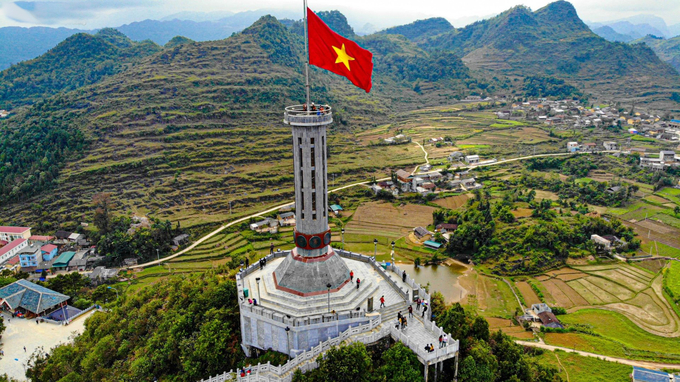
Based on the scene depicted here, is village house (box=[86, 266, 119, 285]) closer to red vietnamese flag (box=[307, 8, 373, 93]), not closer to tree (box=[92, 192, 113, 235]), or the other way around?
tree (box=[92, 192, 113, 235])

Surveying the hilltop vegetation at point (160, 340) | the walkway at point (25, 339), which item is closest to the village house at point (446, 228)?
the hilltop vegetation at point (160, 340)

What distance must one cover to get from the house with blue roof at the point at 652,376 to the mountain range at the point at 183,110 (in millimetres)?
61179

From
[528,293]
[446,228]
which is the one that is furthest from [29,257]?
[528,293]

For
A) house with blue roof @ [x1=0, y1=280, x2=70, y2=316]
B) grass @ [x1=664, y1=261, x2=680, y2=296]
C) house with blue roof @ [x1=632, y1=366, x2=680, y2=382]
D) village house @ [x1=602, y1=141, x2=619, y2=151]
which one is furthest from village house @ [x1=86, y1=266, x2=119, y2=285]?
village house @ [x1=602, y1=141, x2=619, y2=151]

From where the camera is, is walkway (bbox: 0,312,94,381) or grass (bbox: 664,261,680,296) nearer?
walkway (bbox: 0,312,94,381)

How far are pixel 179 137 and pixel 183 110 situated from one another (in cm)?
1321

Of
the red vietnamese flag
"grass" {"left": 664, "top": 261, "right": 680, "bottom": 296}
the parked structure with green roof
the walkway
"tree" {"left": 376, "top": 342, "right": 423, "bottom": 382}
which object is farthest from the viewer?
the parked structure with green roof

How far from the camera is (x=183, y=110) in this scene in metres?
108

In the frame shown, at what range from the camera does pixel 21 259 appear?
201 ft

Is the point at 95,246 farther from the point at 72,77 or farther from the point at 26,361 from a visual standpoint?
the point at 72,77

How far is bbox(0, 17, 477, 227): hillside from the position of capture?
7956cm

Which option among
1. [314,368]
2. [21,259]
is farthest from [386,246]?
[21,259]

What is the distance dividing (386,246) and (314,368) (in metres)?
39.2

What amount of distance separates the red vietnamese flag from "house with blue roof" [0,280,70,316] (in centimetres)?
4263
